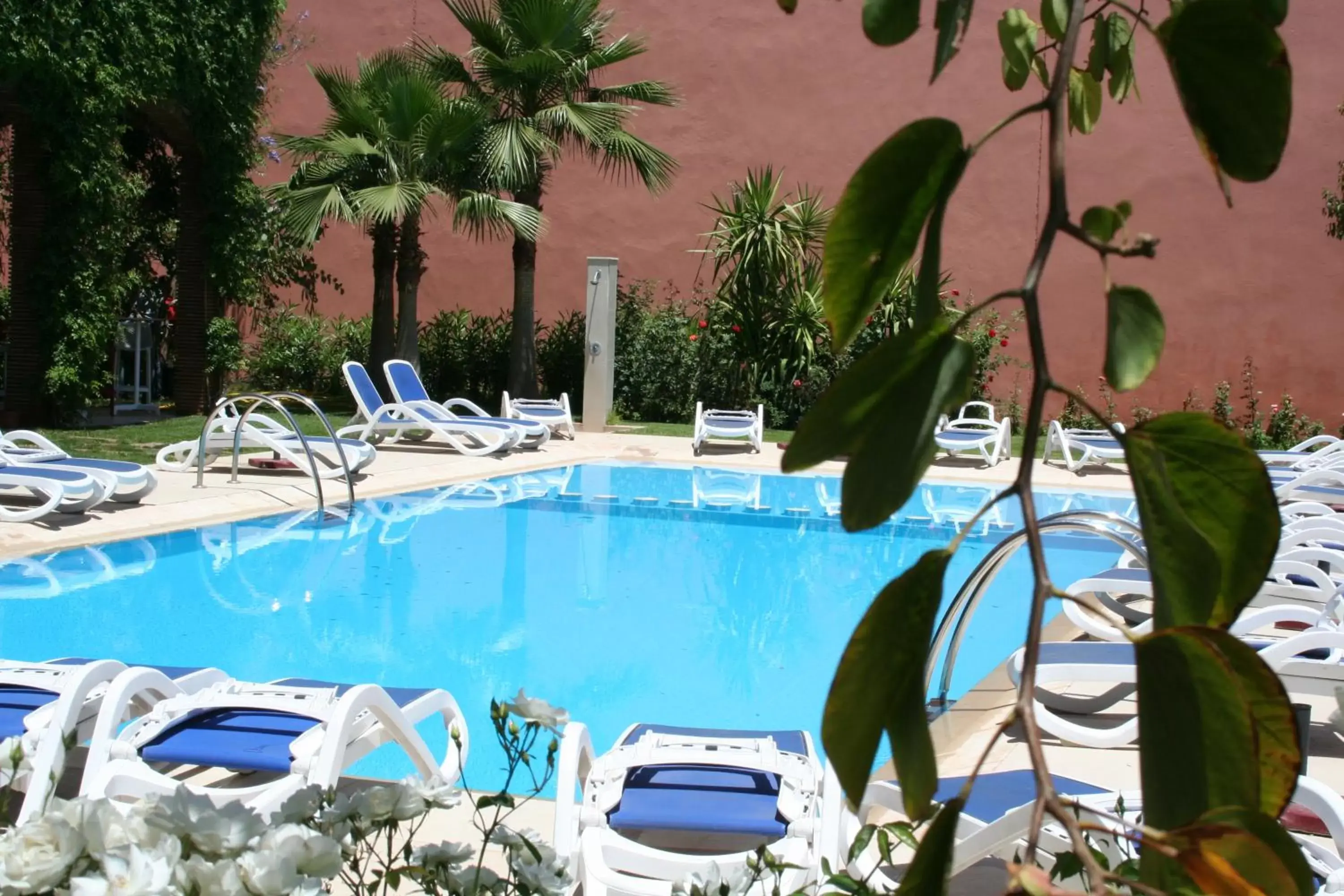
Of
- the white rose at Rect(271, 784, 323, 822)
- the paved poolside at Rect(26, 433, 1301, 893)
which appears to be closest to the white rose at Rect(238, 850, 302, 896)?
the white rose at Rect(271, 784, 323, 822)

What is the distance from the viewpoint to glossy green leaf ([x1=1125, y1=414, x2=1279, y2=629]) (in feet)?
1.79

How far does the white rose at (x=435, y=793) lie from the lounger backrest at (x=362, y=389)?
38.2 feet

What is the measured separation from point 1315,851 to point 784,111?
16220mm

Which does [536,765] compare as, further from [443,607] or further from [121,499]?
[121,499]

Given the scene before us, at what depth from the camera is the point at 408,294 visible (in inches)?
641

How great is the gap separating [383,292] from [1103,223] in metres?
16.6

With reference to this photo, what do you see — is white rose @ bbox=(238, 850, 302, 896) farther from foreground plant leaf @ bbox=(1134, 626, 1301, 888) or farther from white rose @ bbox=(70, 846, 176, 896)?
foreground plant leaf @ bbox=(1134, 626, 1301, 888)

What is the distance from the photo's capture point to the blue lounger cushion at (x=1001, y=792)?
3107 millimetres

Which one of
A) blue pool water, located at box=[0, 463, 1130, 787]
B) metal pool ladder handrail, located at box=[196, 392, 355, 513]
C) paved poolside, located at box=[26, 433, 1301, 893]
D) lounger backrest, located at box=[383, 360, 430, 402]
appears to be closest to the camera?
paved poolside, located at box=[26, 433, 1301, 893]

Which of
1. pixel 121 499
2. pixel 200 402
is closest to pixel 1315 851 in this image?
pixel 121 499

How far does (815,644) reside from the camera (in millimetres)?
6992

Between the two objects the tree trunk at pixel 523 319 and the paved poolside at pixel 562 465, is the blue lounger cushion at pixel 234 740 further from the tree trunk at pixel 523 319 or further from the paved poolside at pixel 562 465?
A: the tree trunk at pixel 523 319

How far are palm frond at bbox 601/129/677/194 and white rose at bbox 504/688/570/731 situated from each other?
47.6 feet

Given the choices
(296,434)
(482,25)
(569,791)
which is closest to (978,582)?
(569,791)
